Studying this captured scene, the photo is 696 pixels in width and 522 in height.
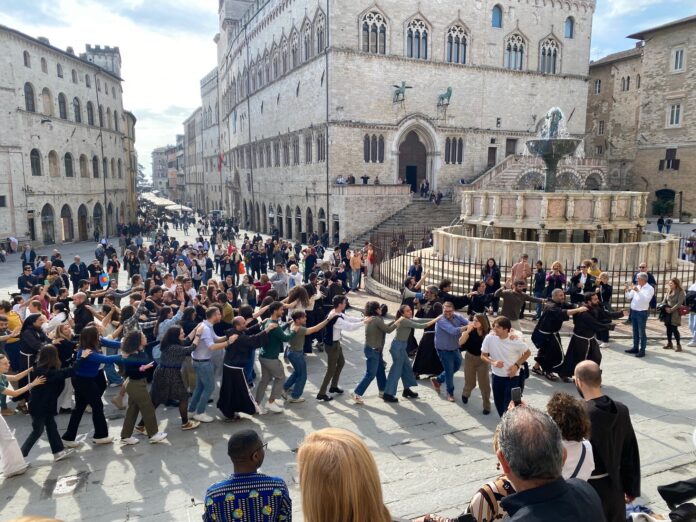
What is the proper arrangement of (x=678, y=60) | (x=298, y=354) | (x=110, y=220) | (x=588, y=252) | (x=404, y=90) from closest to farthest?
(x=298, y=354) < (x=588, y=252) < (x=404, y=90) < (x=678, y=60) < (x=110, y=220)

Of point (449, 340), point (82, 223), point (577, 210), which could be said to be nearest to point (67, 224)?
point (82, 223)

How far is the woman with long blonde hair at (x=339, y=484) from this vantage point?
7.38 feet

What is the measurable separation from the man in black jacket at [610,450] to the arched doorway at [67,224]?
40.1 meters

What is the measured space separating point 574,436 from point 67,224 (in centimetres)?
4112

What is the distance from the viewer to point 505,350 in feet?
21.8

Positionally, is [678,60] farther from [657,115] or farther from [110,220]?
[110,220]

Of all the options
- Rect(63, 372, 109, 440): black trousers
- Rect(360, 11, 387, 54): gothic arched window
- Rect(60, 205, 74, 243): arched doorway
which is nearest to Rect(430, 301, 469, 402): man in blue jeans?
Rect(63, 372, 109, 440): black trousers

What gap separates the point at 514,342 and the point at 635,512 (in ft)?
8.79

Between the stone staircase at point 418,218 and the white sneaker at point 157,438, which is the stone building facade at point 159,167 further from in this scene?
the white sneaker at point 157,438

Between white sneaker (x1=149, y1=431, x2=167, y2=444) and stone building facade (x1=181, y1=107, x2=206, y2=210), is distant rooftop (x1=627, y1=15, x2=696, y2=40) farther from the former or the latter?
stone building facade (x1=181, y1=107, x2=206, y2=210)

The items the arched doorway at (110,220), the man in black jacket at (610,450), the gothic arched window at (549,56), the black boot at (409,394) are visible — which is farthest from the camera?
the arched doorway at (110,220)

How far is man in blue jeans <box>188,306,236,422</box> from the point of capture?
23.7ft

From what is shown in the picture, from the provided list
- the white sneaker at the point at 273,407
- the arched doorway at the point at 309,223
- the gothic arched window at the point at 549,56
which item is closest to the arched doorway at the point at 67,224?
the arched doorway at the point at 309,223

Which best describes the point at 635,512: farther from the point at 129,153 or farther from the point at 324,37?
the point at 129,153
